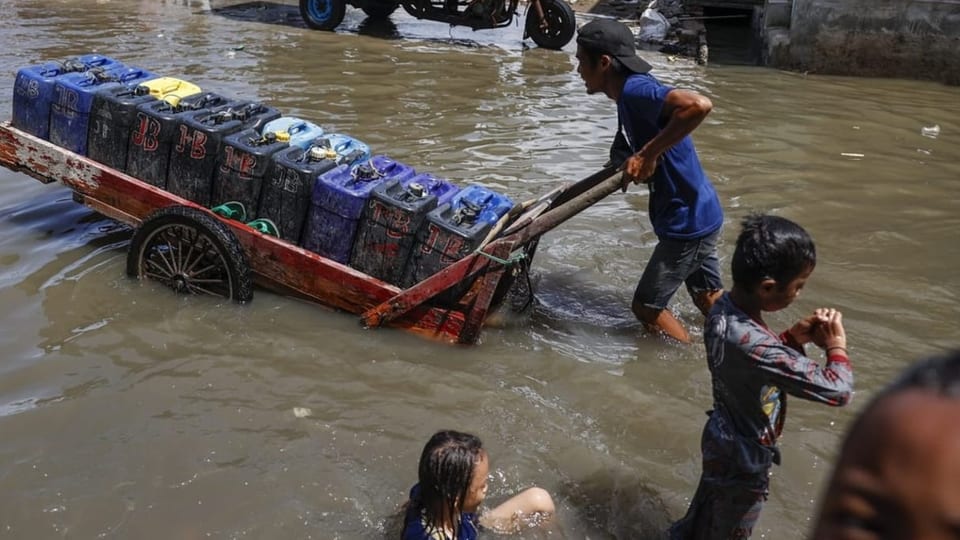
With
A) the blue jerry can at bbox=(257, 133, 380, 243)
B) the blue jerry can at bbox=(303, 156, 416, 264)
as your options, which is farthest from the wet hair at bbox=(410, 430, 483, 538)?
the blue jerry can at bbox=(257, 133, 380, 243)

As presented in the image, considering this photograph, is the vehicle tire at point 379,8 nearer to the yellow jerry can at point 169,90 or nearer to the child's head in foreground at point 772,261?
the yellow jerry can at point 169,90

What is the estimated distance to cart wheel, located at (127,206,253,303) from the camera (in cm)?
449

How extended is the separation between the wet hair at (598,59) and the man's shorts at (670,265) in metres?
0.84

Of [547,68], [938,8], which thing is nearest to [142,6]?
[547,68]

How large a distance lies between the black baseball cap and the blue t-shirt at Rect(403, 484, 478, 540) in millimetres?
2083

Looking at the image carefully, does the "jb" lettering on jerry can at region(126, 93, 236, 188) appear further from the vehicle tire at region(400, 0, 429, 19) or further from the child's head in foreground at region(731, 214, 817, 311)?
the vehicle tire at region(400, 0, 429, 19)

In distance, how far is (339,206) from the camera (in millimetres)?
4406

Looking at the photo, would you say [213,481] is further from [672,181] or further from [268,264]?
[672,181]

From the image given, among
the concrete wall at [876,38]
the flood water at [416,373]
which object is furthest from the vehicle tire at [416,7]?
the flood water at [416,373]

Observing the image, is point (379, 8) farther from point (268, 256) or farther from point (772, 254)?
point (772, 254)

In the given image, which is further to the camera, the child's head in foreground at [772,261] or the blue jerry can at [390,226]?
the blue jerry can at [390,226]

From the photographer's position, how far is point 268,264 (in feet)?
15.1

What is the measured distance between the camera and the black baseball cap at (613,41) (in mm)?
3723

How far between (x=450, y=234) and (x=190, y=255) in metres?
1.55
